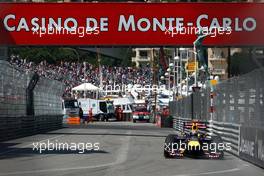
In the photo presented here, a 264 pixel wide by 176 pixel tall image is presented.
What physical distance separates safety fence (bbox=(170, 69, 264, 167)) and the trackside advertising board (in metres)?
5.41

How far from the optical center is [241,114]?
1972 centimetres

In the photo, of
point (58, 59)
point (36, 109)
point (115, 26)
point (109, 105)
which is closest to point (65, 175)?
point (115, 26)

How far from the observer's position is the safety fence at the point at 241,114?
653 inches

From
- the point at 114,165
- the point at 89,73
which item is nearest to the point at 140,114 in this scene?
the point at 89,73

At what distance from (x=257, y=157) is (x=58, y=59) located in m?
99.5

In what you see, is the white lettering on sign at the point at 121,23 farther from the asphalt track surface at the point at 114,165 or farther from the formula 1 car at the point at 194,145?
the formula 1 car at the point at 194,145

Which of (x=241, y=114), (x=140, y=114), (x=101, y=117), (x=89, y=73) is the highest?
(x=89, y=73)

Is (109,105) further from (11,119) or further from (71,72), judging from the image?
(11,119)

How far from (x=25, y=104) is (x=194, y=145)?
17119 millimetres

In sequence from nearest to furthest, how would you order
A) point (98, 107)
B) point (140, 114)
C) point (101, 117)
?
point (140, 114) → point (98, 107) → point (101, 117)

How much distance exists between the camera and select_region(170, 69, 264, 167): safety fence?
54.4ft

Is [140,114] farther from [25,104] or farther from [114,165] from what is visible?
[114,165]

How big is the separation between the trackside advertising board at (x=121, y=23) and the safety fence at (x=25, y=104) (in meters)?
2.29

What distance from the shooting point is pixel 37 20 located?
3272 cm
